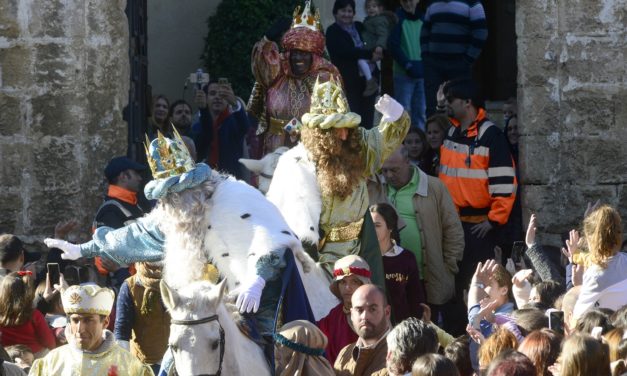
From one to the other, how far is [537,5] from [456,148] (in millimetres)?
1300

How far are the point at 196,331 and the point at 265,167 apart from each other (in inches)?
145

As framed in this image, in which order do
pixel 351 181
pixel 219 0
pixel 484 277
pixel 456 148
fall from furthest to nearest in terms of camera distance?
pixel 219 0 < pixel 456 148 < pixel 351 181 < pixel 484 277

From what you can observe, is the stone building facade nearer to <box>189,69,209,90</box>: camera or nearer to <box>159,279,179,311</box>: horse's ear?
<box>189,69,209,90</box>: camera

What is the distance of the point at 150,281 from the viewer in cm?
958

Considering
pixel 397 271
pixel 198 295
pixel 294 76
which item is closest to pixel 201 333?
pixel 198 295

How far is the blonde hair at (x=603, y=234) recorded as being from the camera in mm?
8906

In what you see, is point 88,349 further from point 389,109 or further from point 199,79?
point 199,79

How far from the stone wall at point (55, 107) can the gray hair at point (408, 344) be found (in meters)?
4.95

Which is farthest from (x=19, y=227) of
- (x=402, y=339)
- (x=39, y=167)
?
(x=402, y=339)

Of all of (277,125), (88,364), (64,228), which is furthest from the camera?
(277,125)

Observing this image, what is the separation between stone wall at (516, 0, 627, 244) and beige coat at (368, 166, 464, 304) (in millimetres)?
1103

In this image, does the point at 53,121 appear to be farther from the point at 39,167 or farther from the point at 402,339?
the point at 402,339

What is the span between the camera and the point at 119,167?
1134 cm

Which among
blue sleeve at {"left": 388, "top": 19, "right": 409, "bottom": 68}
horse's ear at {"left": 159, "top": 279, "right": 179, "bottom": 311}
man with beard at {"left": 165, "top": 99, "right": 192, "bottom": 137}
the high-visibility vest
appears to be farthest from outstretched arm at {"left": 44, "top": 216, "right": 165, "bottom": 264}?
blue sleeve at {"left": 388, "top": 19, "right": 409, "bottom": 68}
